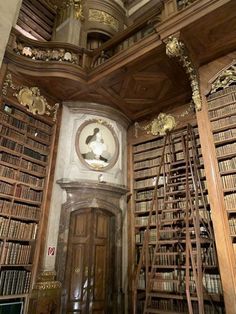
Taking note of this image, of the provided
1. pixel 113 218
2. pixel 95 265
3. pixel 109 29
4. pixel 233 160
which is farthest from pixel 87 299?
pixel 109 29

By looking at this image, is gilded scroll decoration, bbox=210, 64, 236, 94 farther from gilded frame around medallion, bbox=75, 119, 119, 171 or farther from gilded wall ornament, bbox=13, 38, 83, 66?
gilded wall ornament, bbox=13, 38, 83, 66

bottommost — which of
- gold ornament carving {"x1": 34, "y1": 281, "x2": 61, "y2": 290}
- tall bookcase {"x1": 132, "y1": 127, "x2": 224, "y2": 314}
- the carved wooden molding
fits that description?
gold ornament carving {"x1": 34, "y1": 281, "x2": 61, "y2": 290}

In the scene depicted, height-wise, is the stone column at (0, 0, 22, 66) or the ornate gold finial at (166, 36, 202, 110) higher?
the ornate gold finial at (166, 36, 202, 110)

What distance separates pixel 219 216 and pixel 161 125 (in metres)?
2.21

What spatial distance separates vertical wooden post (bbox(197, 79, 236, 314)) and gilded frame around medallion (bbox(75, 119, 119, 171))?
1.90 metres

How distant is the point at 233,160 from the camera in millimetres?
3414

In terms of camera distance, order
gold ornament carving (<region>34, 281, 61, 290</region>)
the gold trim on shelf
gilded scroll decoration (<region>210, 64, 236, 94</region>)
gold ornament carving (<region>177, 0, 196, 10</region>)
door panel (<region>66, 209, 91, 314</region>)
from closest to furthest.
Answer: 1. gold ornament carving (<region>177, 0, 196, 10</region>)
2. gold ornament carving (<region>34, 281, 61, 290</region>)
3. gilded scroll decoration (<region>210, 64, 236, 94</region>)
4. door panel (<region>66, 209, 91, 314</region>)
5. the gold trim on shelf

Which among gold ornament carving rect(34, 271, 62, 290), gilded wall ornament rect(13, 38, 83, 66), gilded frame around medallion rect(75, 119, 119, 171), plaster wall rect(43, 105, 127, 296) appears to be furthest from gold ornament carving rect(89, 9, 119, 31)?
gold ornament carving rect(34, 271, 62, 290)

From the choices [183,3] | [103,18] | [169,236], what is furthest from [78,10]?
[169,236]

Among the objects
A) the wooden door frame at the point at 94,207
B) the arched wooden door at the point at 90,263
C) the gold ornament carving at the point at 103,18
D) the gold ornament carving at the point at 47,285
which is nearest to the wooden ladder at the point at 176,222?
the wooden door frame at the point at 94,207

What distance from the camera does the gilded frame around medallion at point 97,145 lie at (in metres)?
4.71

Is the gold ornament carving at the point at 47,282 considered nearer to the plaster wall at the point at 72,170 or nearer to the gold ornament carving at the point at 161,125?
the plaster wall at the point at 72,170

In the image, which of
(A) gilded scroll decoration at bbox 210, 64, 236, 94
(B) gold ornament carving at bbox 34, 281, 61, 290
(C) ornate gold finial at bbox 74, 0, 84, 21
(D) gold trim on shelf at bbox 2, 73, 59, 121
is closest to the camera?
(B) gold ornament carving at bbox 34, 281, 61, 290

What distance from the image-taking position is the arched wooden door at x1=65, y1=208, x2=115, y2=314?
3963 millimetres
